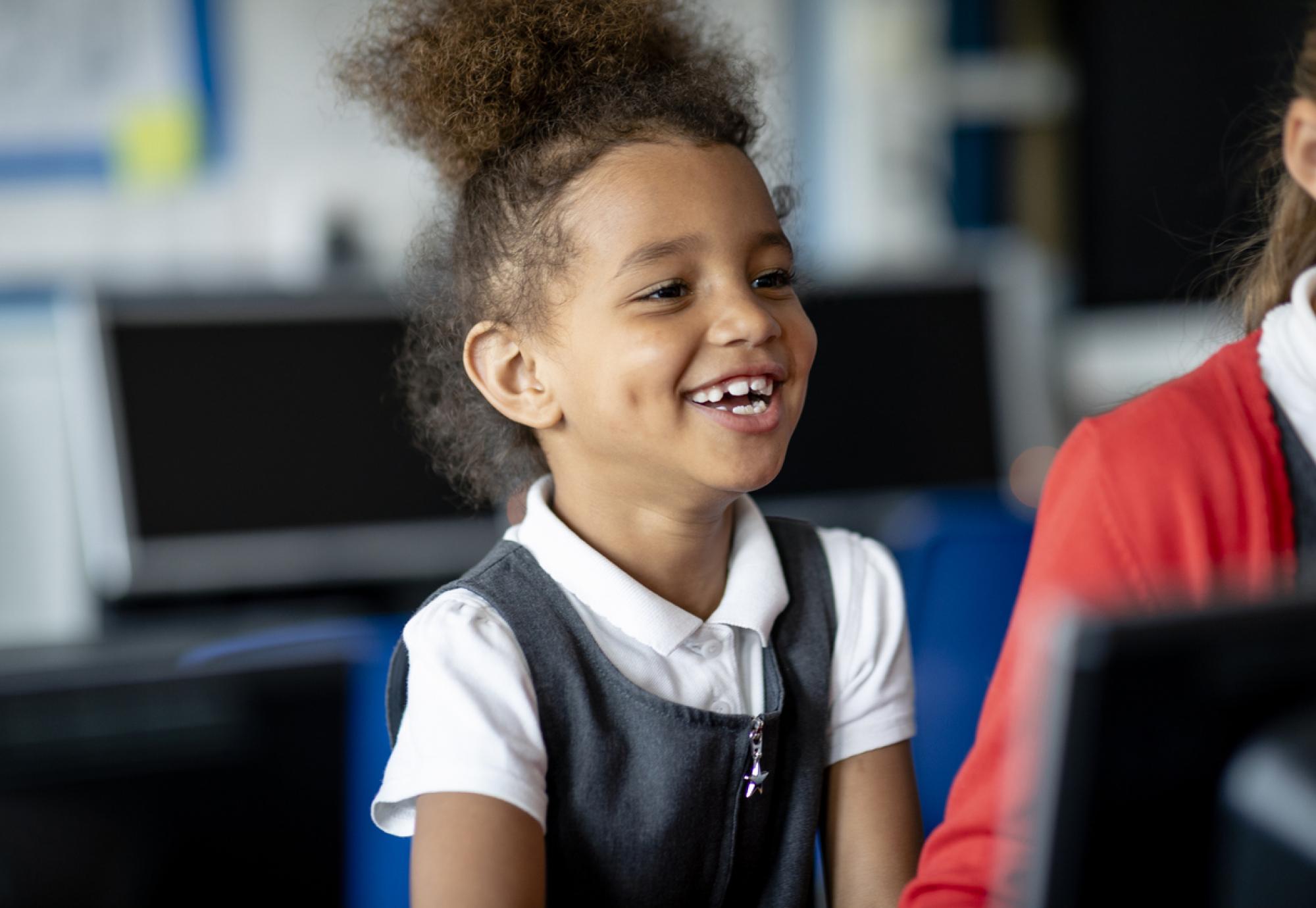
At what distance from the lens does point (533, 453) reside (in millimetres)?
1119

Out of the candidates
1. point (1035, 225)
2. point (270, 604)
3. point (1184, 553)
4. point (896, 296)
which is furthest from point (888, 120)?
point (1184, 553)

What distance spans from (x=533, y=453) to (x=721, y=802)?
1.08 ft

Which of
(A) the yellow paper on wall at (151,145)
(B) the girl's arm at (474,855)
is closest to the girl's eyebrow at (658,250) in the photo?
(B) the girl's arm at (474,855)

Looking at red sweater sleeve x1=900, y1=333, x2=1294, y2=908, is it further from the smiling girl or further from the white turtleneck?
the smiling girl

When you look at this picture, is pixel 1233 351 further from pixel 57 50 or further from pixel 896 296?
pixel 57 50

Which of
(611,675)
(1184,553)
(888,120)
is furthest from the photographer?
(888,120)

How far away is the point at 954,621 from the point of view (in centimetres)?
144

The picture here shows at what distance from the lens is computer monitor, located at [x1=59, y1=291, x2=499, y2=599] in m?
2.07

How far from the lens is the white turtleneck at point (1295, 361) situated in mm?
846

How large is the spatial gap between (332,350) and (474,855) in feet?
4.82

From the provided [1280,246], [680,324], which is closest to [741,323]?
[680,324]

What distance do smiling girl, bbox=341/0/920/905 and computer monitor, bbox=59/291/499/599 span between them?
1056mm

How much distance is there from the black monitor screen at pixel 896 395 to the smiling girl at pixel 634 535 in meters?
1.28

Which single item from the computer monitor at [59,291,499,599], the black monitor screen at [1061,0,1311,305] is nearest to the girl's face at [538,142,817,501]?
the computer monitor at [59,291,499,599]
